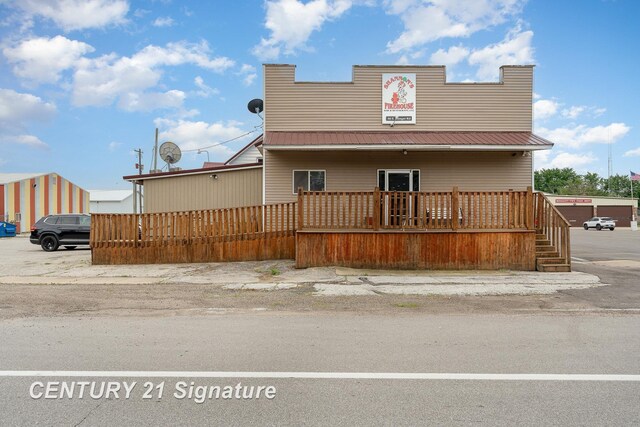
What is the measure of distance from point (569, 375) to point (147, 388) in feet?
13.5

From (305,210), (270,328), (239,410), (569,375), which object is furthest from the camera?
(305,210)

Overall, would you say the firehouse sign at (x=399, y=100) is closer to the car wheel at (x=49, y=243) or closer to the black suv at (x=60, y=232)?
the black suv at (x=60, y=232)

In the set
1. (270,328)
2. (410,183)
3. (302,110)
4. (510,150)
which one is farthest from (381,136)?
(270,328)

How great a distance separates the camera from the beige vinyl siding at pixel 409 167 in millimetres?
15047

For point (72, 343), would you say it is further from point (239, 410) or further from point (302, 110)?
point (302, 110)

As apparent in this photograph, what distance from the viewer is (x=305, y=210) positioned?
13586 mm

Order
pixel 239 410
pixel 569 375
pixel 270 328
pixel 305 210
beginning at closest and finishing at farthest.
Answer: pixel 239 410 < pixel 569 375 < pixel 270 328 < pixel 305 210

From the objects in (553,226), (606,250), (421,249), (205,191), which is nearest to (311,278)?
(421,249)

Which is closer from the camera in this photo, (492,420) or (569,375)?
(492,420)

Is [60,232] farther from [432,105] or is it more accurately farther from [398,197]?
[432,105]

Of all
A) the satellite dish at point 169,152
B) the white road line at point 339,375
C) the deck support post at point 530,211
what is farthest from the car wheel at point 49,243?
the deck support post at point 530,211

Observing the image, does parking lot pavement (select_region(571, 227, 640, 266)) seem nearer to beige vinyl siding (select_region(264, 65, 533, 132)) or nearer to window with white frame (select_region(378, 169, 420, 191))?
beige vinyl siding (select_region(264, 65, 533, 132))

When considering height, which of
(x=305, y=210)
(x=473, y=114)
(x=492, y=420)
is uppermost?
(x=473, y=114)

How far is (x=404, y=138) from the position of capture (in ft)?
46.6
